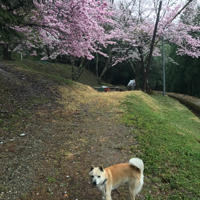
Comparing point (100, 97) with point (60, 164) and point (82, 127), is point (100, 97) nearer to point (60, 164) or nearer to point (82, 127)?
point (82, 127)

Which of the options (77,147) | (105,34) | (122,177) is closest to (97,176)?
(122,177)

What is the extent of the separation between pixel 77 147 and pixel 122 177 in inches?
76.4

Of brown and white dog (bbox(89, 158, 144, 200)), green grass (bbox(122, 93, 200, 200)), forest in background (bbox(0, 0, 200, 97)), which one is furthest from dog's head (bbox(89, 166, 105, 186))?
forest in background (bbox(0, 0, 200, 97))

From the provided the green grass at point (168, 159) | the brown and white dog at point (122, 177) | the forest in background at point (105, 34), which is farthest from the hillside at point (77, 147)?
the forest in background at point (105, 34)

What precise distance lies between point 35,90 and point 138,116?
16.7 ft

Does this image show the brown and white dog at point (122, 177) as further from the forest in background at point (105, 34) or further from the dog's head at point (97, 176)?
the forest in background at point (105, 34)

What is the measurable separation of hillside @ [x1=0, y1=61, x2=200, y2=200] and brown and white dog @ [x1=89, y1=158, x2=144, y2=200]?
402 mm

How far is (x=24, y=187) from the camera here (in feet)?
10.0

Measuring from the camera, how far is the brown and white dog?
269 centimetres

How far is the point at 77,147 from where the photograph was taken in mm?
4512

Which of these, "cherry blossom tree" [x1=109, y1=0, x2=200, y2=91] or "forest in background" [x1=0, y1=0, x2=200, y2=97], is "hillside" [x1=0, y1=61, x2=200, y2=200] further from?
"cherry blossom tree" [x1=109, y1=0, x2=200, y2=91]

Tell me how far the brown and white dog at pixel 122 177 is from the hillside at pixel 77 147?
40 cm

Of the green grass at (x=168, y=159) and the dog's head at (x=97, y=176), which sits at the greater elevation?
the dog's head at (x=97, y=176)

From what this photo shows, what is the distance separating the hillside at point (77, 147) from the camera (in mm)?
3191
